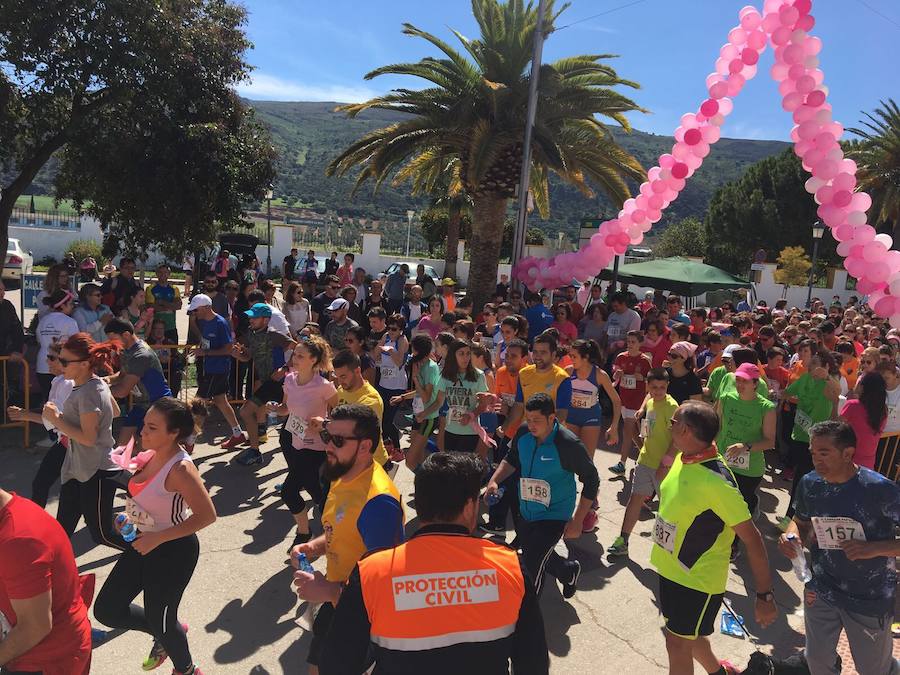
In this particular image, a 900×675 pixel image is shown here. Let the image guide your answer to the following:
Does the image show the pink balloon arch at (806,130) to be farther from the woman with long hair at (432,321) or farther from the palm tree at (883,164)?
the palm tree at (883,164)

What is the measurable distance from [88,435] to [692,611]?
3.65 meters

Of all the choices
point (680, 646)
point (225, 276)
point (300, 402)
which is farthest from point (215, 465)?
point (225, 276)

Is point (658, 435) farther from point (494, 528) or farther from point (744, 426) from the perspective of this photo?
point (494, 528)

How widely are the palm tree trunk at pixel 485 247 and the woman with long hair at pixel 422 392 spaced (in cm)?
885

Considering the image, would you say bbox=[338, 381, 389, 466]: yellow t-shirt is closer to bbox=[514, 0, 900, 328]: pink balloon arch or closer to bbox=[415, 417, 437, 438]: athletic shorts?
bbox=[415, 417, 437, 438]: athletic shorts

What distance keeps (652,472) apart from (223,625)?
349 centimetres

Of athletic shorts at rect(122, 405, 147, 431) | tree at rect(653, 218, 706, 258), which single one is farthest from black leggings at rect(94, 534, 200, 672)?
tree at rect(653, 218, 706, 258)

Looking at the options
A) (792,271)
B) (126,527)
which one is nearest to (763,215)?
(792,271)

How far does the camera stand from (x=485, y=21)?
14.9 m

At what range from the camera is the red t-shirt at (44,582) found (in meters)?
2.24

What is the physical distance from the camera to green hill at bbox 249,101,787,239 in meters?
109

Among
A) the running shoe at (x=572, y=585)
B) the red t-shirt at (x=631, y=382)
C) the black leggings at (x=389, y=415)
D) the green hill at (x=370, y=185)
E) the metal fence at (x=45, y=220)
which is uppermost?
the green hill at (x=370, y=185)

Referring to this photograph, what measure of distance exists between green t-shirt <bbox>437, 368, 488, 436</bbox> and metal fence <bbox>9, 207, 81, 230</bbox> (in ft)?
115

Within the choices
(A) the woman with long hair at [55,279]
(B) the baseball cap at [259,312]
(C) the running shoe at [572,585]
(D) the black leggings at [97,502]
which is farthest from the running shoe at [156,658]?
(A) the woman with long hair at [55,279]
